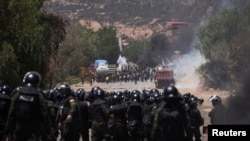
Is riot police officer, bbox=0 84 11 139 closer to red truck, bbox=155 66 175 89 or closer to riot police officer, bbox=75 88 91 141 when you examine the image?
riot police officer, bbox=75 88 91 141

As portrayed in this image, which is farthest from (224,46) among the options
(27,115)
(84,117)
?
(27,115)

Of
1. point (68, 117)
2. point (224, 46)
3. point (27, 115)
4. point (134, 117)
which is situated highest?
point (224, 46)

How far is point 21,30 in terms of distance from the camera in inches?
867

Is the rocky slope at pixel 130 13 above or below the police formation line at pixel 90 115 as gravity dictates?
above

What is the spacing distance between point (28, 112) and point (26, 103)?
15 centimetres

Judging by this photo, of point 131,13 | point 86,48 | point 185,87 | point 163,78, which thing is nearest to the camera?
point 163,78

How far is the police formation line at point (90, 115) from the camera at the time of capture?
28.7 feet

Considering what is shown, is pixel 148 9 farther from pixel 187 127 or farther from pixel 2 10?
pixel 187 127

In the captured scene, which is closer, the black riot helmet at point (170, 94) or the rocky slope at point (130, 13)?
the black riot helmet at point (170, 94)

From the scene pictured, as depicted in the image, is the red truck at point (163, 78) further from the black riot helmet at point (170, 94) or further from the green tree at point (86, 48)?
the black riot helmet at point (170, 94)

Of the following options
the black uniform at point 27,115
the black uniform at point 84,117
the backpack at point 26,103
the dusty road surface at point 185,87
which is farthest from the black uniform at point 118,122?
the dusty road surface at point 185,87

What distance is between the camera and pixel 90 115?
12.7 meters

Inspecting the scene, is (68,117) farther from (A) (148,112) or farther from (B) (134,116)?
(A) (148,112)

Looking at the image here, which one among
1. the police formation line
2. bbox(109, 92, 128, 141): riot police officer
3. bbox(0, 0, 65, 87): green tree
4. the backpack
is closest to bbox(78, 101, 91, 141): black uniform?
the police formation line
